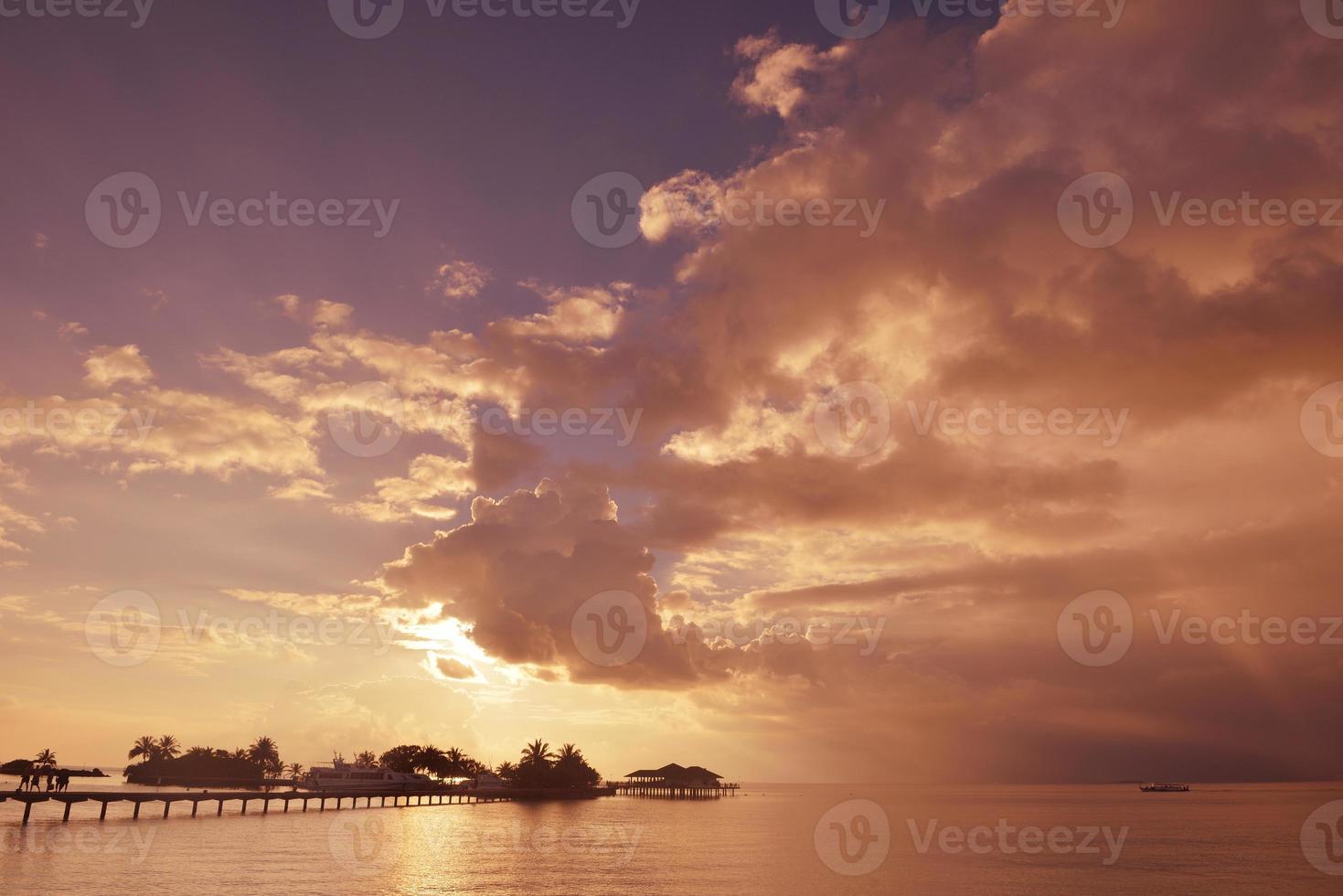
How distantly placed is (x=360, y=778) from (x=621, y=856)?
8696 cm

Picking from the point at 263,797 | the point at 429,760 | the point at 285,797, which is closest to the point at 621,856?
the point at 263,797

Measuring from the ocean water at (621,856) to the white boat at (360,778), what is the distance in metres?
19.3

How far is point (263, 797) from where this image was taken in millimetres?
103688

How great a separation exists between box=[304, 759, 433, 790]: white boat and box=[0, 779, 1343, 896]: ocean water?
19.3 meters

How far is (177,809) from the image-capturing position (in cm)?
10475

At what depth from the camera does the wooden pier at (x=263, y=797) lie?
80762mm

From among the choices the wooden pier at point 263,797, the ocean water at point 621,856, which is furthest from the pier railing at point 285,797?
the ocean water at point 621,856

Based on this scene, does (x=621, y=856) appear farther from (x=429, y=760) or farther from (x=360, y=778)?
(x=429, y=760)

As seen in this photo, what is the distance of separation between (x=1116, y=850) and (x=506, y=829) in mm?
60171

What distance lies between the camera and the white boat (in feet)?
441

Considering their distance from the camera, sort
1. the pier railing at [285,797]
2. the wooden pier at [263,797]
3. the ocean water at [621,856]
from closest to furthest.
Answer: the ocean water at [621,856]
the wooden pier at [263,797]
the pier railing at [285,797]

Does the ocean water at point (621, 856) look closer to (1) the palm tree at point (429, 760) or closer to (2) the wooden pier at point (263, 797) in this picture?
(2) the wooden pier at point (263, 797)

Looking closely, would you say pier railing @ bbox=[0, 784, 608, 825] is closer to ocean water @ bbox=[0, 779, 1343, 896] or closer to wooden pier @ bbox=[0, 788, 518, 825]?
wooden pier @ bbox=[0, 788, 518, 825]

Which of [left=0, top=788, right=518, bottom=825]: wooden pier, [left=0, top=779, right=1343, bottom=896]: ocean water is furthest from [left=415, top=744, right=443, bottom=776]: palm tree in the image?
[left=0, top=779, right=1343, bottom=896]: ocean water
